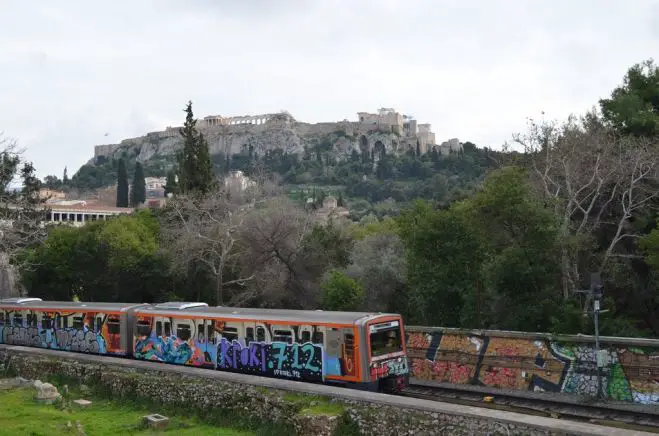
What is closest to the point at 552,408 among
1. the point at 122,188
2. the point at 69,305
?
the point at 69,305

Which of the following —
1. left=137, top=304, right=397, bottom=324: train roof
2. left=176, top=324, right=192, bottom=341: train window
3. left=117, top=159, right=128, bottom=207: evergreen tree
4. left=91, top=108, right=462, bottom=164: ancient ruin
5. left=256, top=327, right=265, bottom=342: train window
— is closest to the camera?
left=137, top=304, right=397, bottom=324: train roof

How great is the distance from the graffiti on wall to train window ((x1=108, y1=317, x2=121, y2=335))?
0.77ft

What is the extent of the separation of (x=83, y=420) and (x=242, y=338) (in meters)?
4.73

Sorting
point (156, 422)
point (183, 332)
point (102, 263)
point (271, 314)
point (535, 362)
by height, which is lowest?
point (156, 422)

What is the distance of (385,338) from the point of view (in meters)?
16.2

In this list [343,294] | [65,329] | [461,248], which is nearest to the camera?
[461,248]

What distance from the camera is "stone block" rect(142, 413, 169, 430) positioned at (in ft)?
46.1

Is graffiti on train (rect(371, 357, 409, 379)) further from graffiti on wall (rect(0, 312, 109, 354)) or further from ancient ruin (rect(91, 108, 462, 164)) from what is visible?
ancient ruin (rect(91, 108, 462, 164))

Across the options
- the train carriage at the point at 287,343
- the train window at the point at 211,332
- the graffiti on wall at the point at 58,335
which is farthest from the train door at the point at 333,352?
the graffiti on wall at the point at 58,335

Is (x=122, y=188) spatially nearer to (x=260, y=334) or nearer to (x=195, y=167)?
(x=195, y=167)

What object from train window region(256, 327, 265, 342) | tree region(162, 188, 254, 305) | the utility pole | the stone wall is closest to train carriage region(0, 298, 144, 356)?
the stone wall

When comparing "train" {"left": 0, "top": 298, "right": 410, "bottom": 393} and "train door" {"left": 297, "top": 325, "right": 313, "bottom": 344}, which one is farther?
"train door" {"left": 297, "top": 325, "right": 313, "bottom": 344}

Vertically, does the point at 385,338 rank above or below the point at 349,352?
above

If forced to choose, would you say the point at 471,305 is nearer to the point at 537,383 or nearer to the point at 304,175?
the point at 537,383
